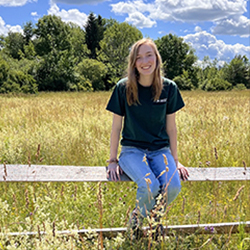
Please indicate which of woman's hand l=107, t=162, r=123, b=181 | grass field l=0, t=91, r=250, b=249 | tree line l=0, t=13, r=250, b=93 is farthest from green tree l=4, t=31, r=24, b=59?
woman's hand l=107, t=162, r=123, b=181

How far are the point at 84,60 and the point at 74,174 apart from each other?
37.5 m

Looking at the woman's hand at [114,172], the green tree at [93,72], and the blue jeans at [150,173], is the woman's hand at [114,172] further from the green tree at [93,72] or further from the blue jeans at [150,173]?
the green tree at [93,72]

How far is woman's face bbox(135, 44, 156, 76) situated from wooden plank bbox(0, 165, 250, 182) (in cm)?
96

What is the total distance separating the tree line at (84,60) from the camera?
2959cm

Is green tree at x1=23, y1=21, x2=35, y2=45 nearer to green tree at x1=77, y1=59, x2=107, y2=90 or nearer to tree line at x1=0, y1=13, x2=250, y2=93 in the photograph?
tree line at x1=0, y1=13, x2=250, y2=93

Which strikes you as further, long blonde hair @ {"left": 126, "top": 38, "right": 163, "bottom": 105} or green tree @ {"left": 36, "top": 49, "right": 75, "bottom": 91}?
green tree @ {"left": 36, "top": 49, "right": 75, "bottom": 91}

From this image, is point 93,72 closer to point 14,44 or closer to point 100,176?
point 14,44

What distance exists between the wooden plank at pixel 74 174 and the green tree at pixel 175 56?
46092 millimetres

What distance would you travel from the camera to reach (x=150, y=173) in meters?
2.18

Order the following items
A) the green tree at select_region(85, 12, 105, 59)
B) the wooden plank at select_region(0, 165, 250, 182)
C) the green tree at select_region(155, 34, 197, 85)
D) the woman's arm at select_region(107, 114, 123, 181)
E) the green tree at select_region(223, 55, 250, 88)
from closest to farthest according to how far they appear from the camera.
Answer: the wooden plank at select_region(0, 165, 250, 182) < the woman's arm at select_region(107, 114, 123, 181) < the green tree at select_region(155, 34, 197, 85) < the green tree at select_region(223, 55, 250, 88) < the green tree at select_region(85, 12, 105, 59)

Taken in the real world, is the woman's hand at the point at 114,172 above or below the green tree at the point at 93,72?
below

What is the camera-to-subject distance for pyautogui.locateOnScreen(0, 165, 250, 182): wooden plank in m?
2.32

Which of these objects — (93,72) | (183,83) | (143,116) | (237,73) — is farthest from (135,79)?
(237,73)

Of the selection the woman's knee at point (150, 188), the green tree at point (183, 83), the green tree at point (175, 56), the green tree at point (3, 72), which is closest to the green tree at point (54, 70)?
the green tree at point (3, 72)
